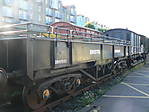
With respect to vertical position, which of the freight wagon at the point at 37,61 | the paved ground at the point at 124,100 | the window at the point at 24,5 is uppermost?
the window at the point at 24,5

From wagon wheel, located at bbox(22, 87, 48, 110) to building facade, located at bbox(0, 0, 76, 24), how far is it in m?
30.4

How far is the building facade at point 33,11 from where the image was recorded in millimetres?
41688

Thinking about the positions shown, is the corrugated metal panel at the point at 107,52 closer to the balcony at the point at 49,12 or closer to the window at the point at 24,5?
the window at the point at 24,5

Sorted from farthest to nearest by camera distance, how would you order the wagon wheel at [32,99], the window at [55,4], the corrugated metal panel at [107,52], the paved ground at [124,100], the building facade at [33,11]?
the window at [55,4]
the building facade at [33,11]
the corrugated metal panel at [107,52]
the paved ground at [124,100]
the wagon wheel at [32,99]

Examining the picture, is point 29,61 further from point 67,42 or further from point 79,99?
point 79,99

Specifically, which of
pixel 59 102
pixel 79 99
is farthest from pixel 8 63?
pixel 79 99

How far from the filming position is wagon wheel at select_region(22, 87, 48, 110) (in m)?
4.38

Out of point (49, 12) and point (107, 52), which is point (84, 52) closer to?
point (107, 52)

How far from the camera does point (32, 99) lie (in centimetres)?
462

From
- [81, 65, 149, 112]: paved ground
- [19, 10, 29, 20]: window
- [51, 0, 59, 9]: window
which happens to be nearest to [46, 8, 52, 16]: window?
[51, 0, 59, 9]: window

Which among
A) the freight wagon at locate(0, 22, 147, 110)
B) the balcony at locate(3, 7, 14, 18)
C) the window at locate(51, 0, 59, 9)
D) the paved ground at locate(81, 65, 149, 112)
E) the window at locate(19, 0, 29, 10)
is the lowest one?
the paved ground at locate(81, 65, 149, 112)

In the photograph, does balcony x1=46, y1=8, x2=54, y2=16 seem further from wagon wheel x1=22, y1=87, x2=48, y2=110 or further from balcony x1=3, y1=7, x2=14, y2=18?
→ wagon wheel x1=22, y1=87, x2=48, y2=110

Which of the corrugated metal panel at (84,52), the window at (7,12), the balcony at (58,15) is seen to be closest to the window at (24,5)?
the window at (7,12)

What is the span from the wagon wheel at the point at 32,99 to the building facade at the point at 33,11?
3043cm
